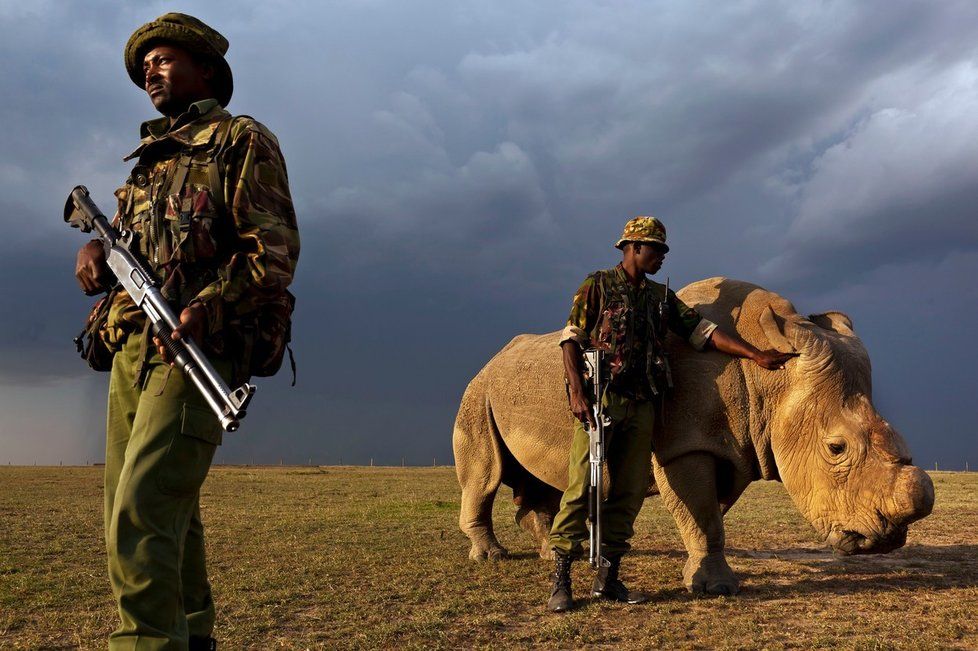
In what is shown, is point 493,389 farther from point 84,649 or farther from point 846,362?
point 84,649

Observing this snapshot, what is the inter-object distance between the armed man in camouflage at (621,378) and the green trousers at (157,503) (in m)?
3.12

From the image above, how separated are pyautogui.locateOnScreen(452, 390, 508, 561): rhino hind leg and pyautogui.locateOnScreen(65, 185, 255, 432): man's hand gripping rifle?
213 inches

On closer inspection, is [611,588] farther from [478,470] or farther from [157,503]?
[157,503]

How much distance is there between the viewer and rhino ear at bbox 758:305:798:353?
19.3 ft

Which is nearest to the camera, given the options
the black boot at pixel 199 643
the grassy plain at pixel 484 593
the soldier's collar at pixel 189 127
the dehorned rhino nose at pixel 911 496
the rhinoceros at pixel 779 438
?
the soldier's collar at pixel 189 127

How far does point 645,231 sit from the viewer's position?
19.1 feet

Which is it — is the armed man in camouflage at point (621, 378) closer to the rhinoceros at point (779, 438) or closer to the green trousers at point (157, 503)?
the rhinoceros at point (779, 438)

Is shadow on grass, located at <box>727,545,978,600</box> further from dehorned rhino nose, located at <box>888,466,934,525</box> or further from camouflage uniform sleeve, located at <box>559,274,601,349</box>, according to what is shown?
camouflage uniform sleeve, located at <box>559,274,601,349</box>

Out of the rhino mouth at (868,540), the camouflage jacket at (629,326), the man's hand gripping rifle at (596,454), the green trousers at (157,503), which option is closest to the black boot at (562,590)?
the man's hand gripping rifle at (596,454)

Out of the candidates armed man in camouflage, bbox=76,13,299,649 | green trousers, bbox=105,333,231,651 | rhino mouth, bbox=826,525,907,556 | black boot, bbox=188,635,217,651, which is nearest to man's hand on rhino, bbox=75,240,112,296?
armed man in camouflage, bbox=76,13,299,649

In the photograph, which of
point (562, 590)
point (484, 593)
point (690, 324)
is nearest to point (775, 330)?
point (690, 324)

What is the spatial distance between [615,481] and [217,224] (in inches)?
145

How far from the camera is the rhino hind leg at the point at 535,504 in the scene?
8586 millimetres

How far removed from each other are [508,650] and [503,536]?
5682 millimetres
